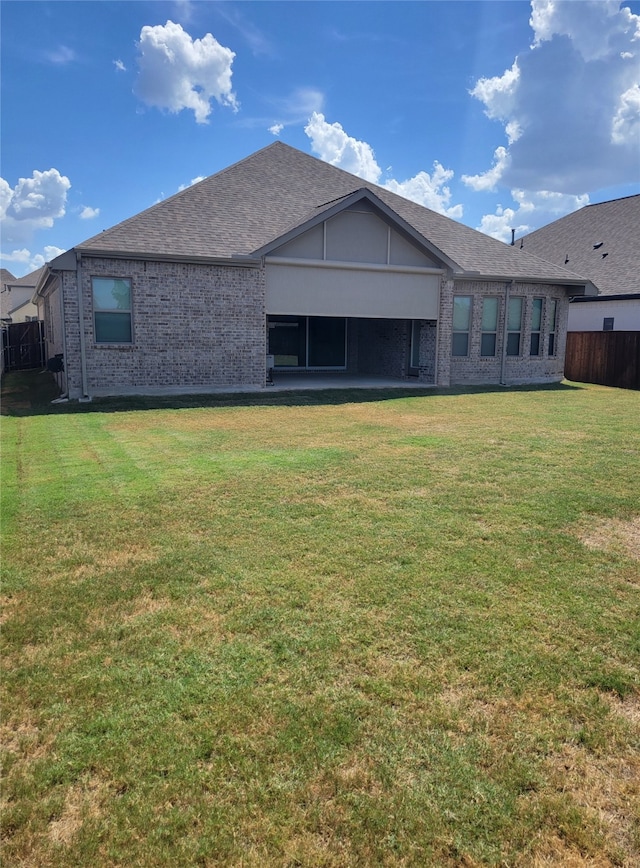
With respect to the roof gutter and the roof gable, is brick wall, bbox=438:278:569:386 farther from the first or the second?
the roof gutter

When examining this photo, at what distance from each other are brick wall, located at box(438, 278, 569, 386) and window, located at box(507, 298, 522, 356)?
135 mm

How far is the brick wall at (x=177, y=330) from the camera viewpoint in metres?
13.6

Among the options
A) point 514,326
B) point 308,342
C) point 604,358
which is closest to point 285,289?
point 308,342

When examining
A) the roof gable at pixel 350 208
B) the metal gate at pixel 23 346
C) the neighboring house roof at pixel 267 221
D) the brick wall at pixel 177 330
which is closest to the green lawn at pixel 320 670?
the brick wall at pixel 177 330

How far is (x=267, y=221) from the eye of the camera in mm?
16203

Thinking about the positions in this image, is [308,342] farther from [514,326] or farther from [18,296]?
[18,296]

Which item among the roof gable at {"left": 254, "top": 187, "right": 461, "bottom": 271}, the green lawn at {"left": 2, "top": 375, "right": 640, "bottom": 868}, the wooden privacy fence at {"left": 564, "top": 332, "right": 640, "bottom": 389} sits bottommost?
the green lawn at {"left": 2, "top": 375, "right": 640, "bottom": 868}

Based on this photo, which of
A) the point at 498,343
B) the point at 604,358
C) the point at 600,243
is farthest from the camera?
the point at 600,243

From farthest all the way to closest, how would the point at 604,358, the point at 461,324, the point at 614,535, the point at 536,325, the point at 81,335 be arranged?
the point at 604,358 < the point at 536,325 < the point at 461,324 < the point at 81,335 < the point at 614,535

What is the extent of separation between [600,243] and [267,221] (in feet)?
54.1

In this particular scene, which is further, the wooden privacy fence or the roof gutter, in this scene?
the wooden privacy fence

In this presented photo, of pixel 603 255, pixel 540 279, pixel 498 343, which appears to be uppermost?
pixel 603 255

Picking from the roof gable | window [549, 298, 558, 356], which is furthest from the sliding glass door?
window [549, 298, 558, 356]

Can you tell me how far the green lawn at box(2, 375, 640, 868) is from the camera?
7.07 ft
